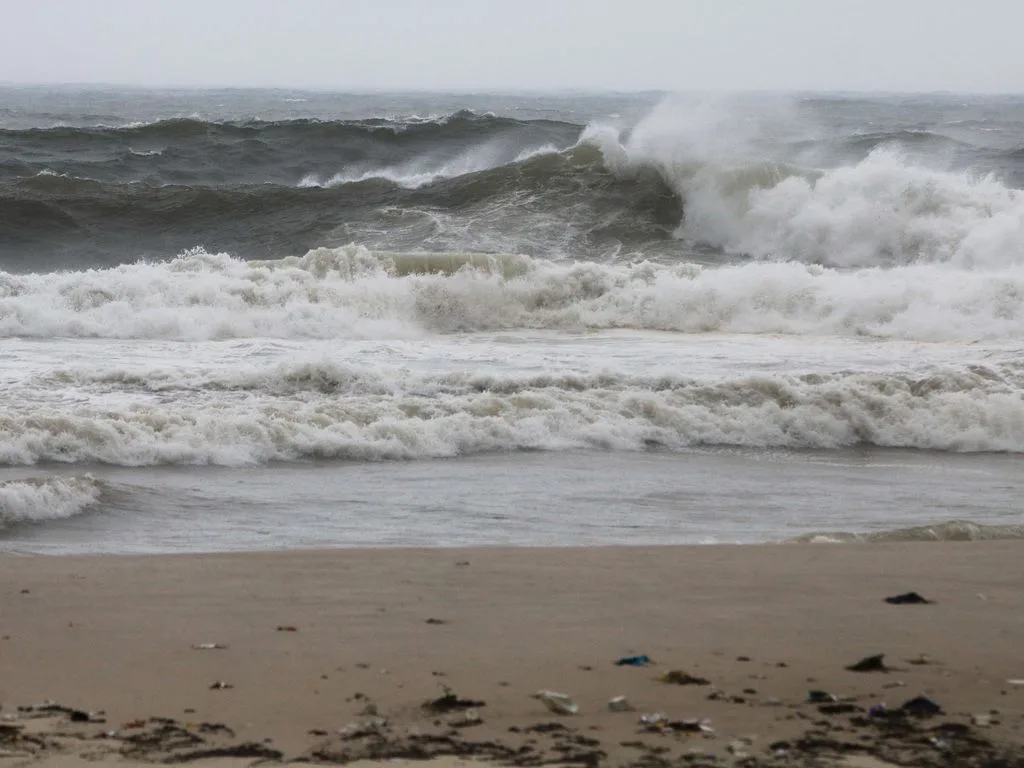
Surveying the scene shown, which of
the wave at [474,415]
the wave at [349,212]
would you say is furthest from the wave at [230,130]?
the wave at [474,415]

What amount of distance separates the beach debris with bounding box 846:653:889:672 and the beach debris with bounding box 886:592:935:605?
2.58ft

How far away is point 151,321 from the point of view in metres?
12.9

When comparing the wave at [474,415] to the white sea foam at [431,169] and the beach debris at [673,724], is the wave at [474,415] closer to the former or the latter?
the beach debris at [673,724]

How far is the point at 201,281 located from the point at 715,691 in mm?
11059

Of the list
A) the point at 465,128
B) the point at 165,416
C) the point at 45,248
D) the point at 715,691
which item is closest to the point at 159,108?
the point at 465,128

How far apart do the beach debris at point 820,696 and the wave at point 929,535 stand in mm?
2444

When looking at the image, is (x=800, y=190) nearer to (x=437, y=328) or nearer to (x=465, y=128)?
(x=437, y=328)

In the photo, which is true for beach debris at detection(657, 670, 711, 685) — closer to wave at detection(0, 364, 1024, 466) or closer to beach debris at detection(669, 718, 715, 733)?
beach debris at detection(669, 718, 715, 733)

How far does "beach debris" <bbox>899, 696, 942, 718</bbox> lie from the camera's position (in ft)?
11.9

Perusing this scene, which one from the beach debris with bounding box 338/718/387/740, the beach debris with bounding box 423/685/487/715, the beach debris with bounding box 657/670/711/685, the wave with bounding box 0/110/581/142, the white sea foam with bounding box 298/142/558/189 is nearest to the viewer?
the beach debris with bounding box 338/718/387/740

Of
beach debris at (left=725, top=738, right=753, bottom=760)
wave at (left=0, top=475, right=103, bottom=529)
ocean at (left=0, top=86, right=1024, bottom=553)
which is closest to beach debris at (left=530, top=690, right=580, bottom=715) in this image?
beach debris at (left=725, top=738, right=753, bottom=760)

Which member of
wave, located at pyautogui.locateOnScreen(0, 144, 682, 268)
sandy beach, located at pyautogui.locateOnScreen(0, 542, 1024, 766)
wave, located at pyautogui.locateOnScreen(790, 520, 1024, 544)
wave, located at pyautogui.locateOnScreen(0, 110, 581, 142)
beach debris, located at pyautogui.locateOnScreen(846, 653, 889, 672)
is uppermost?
wave, located at pyautogui.locateOnScreen(0, 110, 581, 142)

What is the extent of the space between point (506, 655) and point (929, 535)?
297cm

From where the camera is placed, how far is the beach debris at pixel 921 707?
362 centimetres
